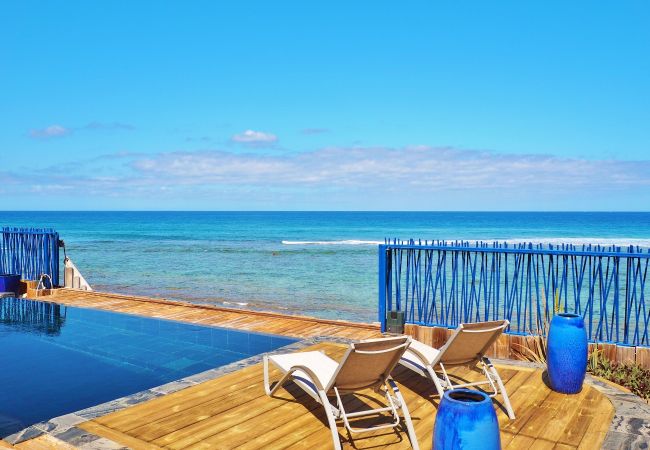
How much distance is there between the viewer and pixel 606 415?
14.7 feet

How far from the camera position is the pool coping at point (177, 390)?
3890 millimetres

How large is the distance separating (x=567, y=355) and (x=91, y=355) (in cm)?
585

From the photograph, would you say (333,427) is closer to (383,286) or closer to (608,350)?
(383,286)

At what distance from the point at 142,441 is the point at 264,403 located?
46.8 inches

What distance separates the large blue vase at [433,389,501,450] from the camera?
2.84 meters

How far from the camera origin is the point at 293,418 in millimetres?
4418

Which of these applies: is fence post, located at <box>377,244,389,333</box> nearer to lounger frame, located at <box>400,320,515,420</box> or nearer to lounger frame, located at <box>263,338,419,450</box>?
lounger frame, located at <box>400,320,515,420</box>

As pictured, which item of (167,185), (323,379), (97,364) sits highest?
(167,185)

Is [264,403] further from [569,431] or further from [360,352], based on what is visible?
[569,431]

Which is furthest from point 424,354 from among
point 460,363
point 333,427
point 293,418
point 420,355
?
point 333,427

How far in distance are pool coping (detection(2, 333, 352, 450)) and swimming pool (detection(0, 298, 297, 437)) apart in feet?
1.24

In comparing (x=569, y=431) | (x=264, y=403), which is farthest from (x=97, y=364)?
(x=569, y=431)

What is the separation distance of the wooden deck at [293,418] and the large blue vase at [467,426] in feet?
3.69

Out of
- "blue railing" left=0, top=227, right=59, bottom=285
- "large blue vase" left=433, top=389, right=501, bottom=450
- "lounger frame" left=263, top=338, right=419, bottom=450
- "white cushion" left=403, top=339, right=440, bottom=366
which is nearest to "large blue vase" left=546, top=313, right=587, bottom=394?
"white cushion" left=403, top=339, right=440, bottom=366
